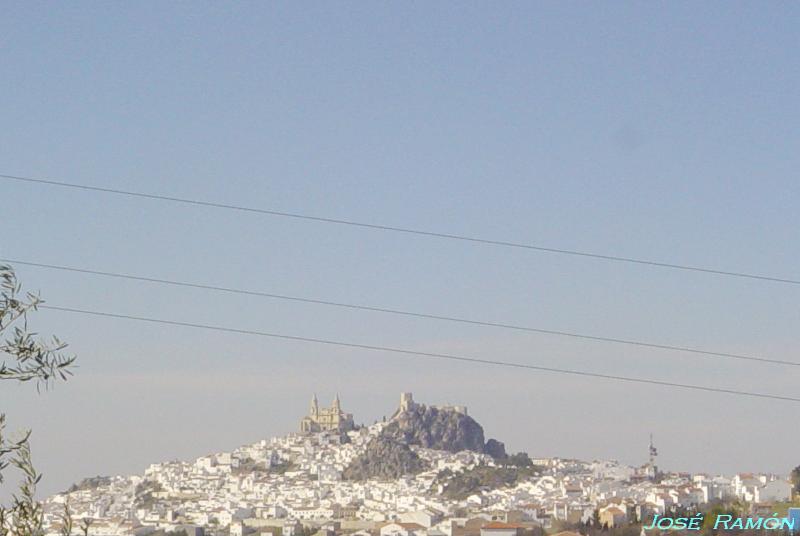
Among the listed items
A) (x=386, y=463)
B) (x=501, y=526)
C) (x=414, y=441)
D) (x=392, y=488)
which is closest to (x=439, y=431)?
(x=414, y=441)

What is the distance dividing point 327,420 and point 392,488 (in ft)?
142

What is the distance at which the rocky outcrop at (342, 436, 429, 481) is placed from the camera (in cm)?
11475

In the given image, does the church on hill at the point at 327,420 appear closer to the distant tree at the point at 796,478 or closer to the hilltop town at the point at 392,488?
the hilltop town at the point at 392,488

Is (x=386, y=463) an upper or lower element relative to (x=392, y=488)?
upper

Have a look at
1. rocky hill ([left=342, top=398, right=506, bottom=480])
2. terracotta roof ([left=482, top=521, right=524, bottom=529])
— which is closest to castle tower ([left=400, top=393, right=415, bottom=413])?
rocky hill ([left=342, top=398, right=506, bottom=480])

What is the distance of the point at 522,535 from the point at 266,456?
267 ft

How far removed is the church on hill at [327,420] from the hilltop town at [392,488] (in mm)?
167

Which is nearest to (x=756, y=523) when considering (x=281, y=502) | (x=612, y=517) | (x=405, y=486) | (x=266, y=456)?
(x=612, y=517)

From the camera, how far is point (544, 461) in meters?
113

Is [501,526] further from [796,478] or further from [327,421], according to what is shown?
[327,421]

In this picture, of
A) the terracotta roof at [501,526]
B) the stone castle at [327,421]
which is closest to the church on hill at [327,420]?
the stone castle at [327,421]

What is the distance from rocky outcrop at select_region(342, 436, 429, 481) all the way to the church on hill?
20.3m

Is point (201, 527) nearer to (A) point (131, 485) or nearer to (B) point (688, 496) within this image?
(B) point (688, 496)

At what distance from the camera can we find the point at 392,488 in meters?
103
